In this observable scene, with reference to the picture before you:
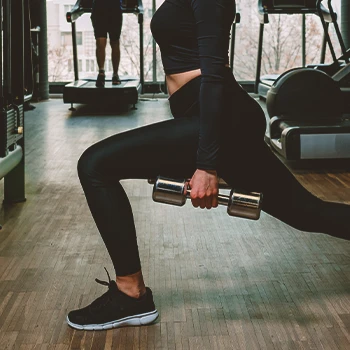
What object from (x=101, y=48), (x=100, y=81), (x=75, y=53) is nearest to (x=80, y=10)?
(x=75, y=53)

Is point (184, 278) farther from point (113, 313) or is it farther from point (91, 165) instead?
point (91, 165)

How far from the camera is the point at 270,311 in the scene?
198cm

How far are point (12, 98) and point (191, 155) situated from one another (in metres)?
1.67

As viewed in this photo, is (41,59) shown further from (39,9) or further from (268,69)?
(268,69)

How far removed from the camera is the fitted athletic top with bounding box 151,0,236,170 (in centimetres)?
153

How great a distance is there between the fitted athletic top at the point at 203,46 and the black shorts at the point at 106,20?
576 cm

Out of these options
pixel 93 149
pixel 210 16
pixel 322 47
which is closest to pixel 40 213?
pixel 93 149

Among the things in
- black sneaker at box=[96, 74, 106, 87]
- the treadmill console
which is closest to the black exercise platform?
black sneaker at box=[96, 74, 106, 87]

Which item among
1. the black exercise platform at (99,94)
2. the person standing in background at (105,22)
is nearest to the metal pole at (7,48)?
the person standing in background at (105,22)

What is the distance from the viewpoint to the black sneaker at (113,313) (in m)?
1.86

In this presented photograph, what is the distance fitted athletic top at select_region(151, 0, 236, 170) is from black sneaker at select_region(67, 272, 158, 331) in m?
0.50

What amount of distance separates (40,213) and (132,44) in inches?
247

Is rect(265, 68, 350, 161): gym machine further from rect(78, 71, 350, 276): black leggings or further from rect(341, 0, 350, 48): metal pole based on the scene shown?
rect(341, 0, 350, 48): metal pole

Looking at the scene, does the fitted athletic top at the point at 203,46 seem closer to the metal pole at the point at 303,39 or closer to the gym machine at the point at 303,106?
the gym machine at the point at 303,106
